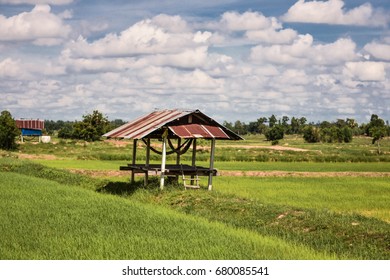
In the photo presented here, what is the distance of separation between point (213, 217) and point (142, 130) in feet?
20.6

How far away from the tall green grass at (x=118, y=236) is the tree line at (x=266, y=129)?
130ft

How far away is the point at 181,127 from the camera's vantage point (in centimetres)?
1916

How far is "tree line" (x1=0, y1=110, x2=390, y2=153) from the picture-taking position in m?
53.4

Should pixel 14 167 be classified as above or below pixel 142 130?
below

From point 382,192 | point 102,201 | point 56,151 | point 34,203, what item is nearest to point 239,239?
point 102,201

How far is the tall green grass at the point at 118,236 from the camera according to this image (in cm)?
916

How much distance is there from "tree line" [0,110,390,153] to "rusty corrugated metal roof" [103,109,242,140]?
3392 cm

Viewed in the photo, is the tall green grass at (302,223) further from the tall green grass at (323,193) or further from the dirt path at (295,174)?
the dirt path at (295,174)

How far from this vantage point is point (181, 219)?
12695 mm

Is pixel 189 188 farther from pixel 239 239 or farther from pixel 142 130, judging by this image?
pixel 239 239

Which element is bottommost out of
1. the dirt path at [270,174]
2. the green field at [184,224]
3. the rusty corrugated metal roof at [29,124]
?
the dirt path at [270,174]

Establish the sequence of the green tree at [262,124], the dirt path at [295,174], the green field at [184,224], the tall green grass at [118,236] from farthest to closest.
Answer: the green tree at [262,124]
the dirt path at [295,174]
the green field at [184,224]
the tall green grass at [118,236]

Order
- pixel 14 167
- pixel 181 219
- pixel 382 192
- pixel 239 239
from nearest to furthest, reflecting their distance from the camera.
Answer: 1. pixel 239 239
2. pixel 181 219
3. pixel 382 192
4. pixel 14 167

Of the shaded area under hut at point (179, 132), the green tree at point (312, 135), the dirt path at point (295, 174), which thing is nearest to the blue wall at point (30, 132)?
the dirt path at point (295, 174)
